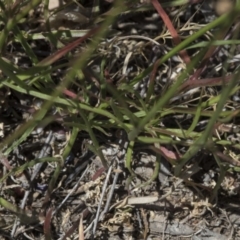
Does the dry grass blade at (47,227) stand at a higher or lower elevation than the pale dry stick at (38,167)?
lower

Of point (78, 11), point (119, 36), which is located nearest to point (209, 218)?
point (119, 36)

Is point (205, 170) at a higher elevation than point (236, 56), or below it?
below

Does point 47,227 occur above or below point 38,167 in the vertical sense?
below

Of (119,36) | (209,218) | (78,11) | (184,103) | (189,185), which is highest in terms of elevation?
(78,11)

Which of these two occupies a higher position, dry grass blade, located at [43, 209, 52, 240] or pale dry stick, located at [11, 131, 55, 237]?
pale dry stick, located at [11, 131, 55, 237]

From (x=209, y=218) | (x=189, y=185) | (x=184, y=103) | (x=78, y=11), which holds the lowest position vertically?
(x=209, y=218)

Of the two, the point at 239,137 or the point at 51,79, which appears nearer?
the point at 51,79

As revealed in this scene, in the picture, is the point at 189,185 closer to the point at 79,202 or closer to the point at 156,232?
the point at 156,232

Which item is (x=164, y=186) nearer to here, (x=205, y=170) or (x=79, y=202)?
(x=205, y=170)

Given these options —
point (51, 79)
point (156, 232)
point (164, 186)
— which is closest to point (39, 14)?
point (51, 79)
